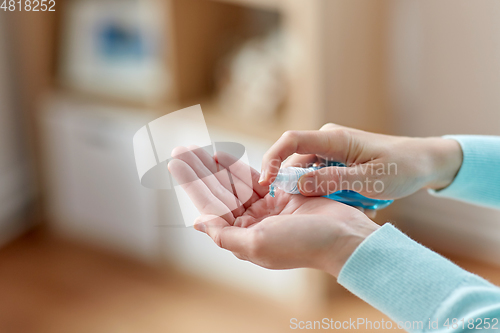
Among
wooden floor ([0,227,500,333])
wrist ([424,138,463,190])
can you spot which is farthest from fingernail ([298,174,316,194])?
wooden floor ([0,227,500,333])

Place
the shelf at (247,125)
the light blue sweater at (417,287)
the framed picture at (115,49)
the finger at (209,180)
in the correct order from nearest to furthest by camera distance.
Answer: the light blue sweater at (417,287)
the finger at (209,180)
the shelf at (247,125)
the framed picture at (115,49)

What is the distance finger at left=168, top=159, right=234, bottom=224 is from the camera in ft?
2.19

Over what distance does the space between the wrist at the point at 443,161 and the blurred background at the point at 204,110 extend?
54 centimetres

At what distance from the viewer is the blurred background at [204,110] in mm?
1427

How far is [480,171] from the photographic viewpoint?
80 centimetres

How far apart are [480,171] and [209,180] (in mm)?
433

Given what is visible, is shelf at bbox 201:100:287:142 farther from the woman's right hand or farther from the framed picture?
the woman's right hand

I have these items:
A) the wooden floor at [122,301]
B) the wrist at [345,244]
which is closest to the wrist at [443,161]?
the wrist at [345,244]

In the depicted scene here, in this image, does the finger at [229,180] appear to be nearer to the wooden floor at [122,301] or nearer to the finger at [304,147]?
the finger at [304,147]

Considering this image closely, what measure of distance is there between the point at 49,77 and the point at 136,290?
2.77 ft

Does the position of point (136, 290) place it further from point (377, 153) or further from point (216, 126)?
point (377, 153)

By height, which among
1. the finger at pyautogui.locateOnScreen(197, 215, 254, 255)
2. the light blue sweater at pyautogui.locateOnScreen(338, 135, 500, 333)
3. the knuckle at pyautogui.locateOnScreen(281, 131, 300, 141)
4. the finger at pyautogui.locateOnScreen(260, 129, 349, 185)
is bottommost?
the light blue sweater at pyautogui.locateOnScreen(338, 135, 500, 333)

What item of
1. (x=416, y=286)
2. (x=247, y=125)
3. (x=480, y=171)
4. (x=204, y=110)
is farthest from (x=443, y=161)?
(x=204, y=110)

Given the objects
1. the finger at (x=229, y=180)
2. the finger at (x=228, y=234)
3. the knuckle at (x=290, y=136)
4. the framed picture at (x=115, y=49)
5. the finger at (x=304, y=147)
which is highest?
the framed picture at (x=115, y=49)
